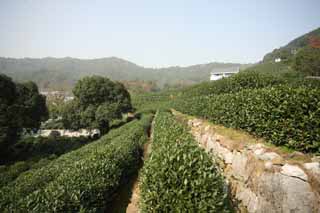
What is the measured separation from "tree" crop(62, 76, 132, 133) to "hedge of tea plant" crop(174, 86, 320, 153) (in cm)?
2142

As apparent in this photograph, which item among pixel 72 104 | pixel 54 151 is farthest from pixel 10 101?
pixel 72 104

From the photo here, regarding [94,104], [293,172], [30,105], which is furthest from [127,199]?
[94,104]

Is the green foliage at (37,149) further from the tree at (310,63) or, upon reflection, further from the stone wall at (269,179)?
the tree at (310,63)

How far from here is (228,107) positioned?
31.0 feet

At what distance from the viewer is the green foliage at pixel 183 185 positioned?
12.8 ft

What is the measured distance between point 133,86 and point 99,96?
7294 cm

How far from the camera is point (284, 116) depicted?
18.8 feet

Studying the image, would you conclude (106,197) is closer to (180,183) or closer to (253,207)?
(180,183)

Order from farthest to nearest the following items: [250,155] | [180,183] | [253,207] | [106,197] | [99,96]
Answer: [99,96]
[106,197]
[250,155]
[253,207]
[180,183]

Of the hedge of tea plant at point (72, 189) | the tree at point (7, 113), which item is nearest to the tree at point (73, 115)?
the tree at point (7, 113)

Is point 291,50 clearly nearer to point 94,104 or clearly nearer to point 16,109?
point 94,104

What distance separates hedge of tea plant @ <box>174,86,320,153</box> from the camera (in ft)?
16.0

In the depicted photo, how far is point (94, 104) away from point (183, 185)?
90.2 feet

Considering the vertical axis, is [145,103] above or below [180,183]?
below
